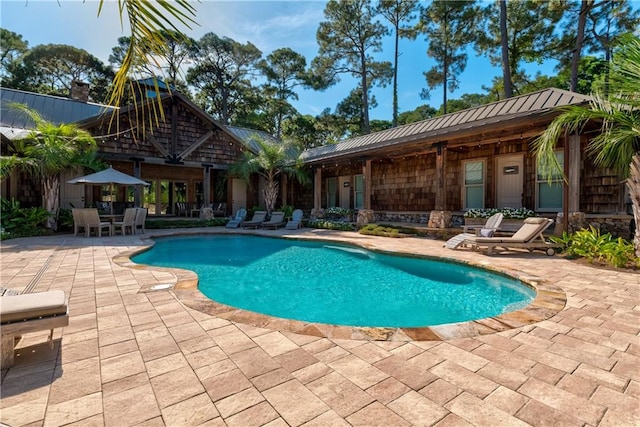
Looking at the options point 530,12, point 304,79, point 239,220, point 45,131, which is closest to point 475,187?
point 239,220

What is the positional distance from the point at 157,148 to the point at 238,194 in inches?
180

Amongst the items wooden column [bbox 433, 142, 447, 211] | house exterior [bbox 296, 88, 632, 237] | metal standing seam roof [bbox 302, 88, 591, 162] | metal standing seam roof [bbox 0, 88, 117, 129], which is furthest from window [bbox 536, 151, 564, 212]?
metal standing seam roof [bbox 0, 88, 117, 129]

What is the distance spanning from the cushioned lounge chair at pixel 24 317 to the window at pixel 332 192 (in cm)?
1377

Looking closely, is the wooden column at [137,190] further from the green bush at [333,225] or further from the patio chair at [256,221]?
the green bush at [333,225]

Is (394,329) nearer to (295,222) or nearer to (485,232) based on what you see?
(485,232)

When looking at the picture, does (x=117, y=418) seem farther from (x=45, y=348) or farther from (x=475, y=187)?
(x=475, y=187)

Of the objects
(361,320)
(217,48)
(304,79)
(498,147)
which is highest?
(217,48)

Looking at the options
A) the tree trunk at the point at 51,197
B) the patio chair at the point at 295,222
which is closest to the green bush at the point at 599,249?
the patio chair at the point at 295,222

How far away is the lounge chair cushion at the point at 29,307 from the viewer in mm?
2053

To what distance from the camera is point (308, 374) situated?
2.04 metres

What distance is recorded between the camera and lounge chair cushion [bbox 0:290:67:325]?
6.73ft

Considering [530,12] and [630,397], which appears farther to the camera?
[530,12]

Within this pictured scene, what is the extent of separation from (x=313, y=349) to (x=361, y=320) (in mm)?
1441

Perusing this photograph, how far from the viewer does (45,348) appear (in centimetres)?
238
